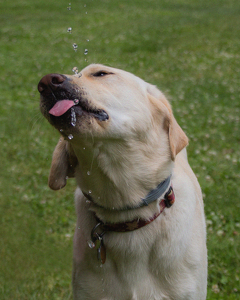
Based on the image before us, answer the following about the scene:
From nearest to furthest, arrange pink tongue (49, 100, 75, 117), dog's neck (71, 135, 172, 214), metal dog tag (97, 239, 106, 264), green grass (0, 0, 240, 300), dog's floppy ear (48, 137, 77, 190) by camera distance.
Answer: pink tongue (49, 100, 75, 117) → dog's neck (71, 135, 172, 214) → metal dog tag (97, 239, 106, 264) → dog's floppy ear (48, 137, 77, 190) → green grass (0, 0, 240, 300)

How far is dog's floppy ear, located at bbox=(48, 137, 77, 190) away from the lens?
2760 millimetres

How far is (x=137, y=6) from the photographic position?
64.6ft

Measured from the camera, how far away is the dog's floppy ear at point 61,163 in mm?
2760

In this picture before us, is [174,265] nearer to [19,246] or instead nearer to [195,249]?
[195,249]

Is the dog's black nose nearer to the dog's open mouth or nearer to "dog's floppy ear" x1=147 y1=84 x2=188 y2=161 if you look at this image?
the dog's open mouth

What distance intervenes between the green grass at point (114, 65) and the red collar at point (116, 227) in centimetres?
79

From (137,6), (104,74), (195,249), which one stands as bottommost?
(137,6)

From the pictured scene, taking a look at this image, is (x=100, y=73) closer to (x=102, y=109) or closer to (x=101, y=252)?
(x=102, y=109)

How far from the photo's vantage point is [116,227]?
8.51ft

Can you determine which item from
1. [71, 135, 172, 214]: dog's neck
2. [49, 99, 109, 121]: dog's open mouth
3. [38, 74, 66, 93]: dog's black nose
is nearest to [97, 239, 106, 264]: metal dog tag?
[71, 135, 172, 214]: dog's neck

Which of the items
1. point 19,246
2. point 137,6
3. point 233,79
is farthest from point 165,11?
point 19,246

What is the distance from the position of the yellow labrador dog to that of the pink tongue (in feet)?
0.81

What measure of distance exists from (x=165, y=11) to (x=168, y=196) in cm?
1687

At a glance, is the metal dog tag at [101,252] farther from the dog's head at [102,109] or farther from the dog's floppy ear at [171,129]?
the dog's floppy ear at [171,129]
